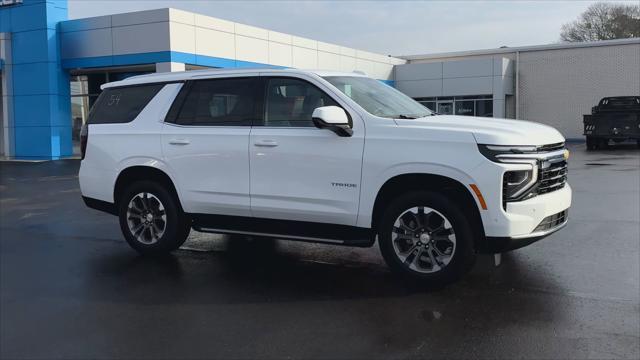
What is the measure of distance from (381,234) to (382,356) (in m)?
1.74

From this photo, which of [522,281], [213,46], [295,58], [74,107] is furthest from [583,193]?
[74,107]

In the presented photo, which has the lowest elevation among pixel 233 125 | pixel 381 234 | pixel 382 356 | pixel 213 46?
pixel 382 356

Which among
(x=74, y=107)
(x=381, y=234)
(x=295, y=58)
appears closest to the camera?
(x=381, y=234)

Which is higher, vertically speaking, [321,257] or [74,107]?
[74,107]

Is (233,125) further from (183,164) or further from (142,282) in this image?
(142,282)

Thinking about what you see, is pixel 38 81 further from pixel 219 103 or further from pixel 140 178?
pixel 219 103

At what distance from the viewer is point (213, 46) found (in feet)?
79.2

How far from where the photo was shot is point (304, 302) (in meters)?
5.13

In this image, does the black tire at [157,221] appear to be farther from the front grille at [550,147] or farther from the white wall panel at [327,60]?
the white wall panel at [327,60]

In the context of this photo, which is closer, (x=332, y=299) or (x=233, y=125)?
(x=332, y=299)

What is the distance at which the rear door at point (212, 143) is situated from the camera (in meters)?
6.20

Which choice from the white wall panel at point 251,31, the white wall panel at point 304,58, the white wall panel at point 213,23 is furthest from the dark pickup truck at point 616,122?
the white wall panel at point 213,23

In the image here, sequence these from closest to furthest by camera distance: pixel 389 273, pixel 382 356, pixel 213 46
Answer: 1. pixel 382 356
2. pixel 389 273
3. pixel 213 46

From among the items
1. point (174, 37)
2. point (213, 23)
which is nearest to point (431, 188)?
point (174, 37)
